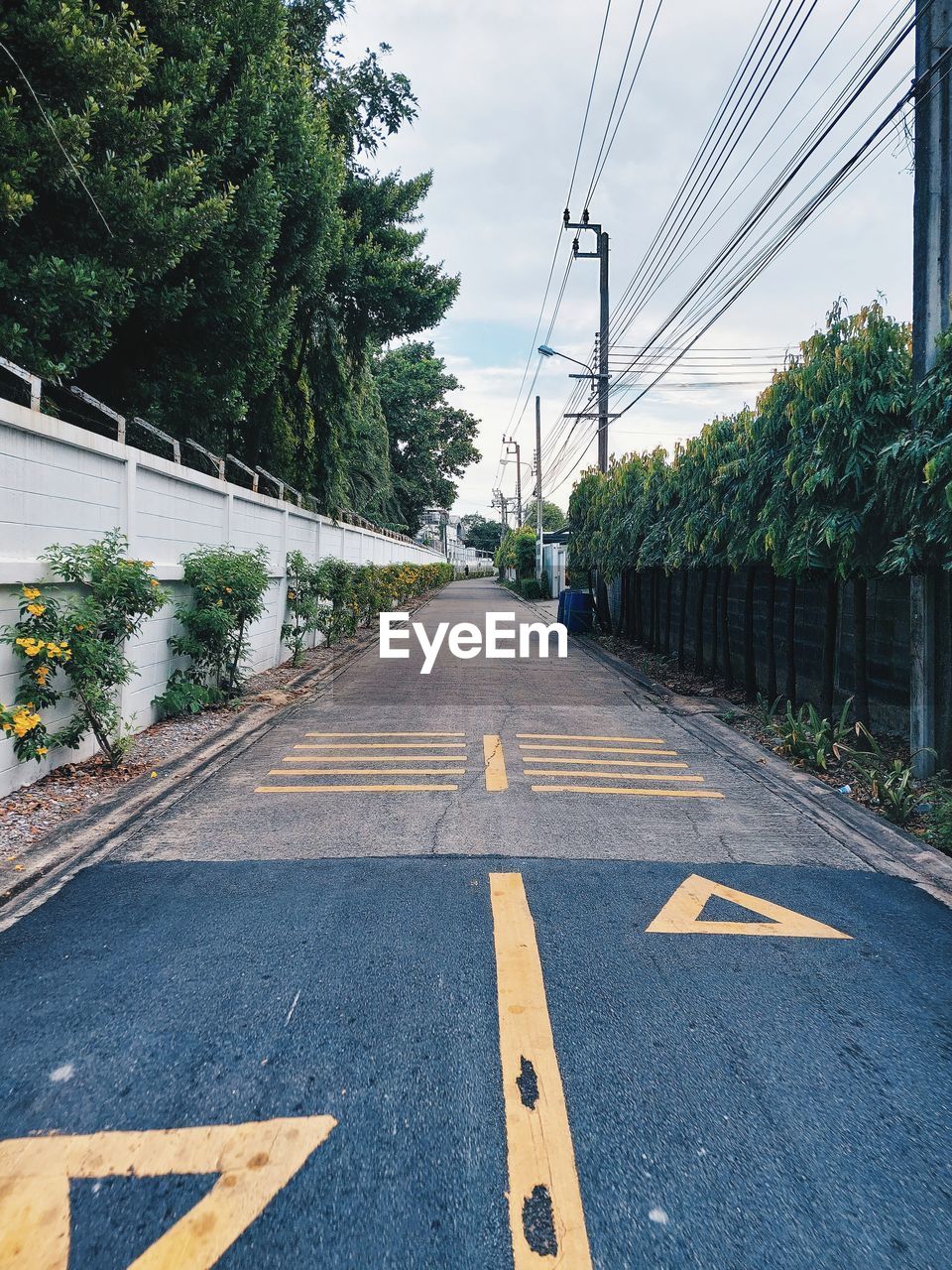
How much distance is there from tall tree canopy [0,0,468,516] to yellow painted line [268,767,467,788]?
14.3 ft

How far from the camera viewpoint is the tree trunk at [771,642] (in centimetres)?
908

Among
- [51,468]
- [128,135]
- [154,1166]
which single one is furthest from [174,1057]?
[128,135]

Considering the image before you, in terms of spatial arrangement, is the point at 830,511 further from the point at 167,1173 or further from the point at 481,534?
the point at 481,534

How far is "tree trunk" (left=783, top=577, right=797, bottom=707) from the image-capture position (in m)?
8.54

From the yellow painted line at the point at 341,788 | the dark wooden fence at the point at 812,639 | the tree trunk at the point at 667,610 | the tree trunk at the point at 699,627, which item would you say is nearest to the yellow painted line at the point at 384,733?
the yellow painted line at the point at 341,788

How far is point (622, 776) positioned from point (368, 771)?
6.83 ft

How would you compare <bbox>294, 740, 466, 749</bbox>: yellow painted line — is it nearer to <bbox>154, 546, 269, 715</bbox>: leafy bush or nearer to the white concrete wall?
<bbox>154, 546, 269, 715</bbox>: leafy bush

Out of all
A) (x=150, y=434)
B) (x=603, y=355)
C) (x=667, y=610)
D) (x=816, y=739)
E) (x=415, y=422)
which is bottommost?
(x=816, y=739)

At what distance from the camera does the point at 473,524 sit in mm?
162500

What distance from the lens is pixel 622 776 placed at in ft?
21.0

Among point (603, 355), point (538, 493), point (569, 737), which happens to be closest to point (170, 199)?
point (569, 737)

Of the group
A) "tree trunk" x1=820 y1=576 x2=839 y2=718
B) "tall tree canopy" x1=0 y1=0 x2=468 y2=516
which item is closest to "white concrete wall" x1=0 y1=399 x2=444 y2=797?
"tall tree canopy" x1=0 y1=0 x2=468 y2=516

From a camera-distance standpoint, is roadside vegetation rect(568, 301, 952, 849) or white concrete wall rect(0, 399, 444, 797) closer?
white concrete wall rect(0, 399, 444, 797)

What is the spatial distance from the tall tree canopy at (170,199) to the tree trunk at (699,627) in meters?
7.07
